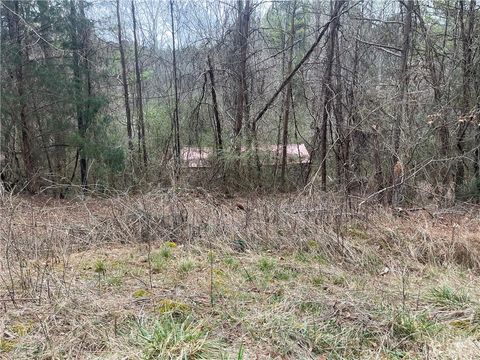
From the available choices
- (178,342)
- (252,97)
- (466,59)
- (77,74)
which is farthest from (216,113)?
(178,342)

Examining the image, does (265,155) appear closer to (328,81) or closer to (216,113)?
(216,113)

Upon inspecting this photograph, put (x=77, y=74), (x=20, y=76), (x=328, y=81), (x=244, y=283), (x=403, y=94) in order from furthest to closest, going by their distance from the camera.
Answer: (x=77, y=74) < (x=20, y=76) < (x=328, y=81) < (x=403, y=94) < (x=244, y=283)

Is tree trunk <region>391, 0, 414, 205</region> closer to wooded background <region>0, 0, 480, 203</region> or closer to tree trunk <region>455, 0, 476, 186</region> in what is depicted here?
wooded background <region>0, 0, 480, 203</region>

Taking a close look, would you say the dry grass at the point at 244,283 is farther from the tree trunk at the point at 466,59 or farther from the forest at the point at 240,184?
the tree trunk at the point at 466,59

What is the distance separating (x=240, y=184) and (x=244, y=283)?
6.52m

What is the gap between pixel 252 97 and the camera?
1062cm

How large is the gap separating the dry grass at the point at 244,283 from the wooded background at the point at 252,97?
1875mm

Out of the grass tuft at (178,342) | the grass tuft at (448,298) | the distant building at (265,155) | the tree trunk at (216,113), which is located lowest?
the grass tuft at (448,298)

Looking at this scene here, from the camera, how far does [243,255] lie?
4.37 meters

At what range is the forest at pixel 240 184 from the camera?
2.55 meters

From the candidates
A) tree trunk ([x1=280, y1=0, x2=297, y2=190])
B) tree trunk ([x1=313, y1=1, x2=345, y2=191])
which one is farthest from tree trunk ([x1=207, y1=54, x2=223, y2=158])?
tree trunk ([x1=313, y1=1, x2=345, y2=191])

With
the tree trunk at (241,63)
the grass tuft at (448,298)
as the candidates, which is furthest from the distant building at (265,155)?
the grass tuft at (448,298)

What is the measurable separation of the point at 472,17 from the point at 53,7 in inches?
360

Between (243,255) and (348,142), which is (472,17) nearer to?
(348,142)
